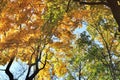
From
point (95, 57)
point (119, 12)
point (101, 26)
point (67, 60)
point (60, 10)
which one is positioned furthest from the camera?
point (67, 60)

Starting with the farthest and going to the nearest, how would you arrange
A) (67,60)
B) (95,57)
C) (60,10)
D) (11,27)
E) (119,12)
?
(67,60), (11,27), (95,57), (60,10), (119,12)

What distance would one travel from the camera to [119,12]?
44.5 feet

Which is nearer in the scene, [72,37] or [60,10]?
[60,10]

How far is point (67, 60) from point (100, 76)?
4585 millimetres

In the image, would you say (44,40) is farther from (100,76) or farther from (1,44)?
(100,76)

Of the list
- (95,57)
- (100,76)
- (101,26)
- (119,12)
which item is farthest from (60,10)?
(100,76)

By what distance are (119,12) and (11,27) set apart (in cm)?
1965

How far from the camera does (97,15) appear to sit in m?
29.0

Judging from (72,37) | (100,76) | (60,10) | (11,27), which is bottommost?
(100,76)

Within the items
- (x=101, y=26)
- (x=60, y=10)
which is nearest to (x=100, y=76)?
(x=101, y=26)

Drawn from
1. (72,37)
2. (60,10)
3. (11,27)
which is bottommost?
(72,37)

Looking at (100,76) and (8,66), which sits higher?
(8,66)

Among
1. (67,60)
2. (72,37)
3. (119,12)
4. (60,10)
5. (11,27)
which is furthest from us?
(67,60)

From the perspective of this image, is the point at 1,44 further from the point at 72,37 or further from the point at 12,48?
the point at 72,37
